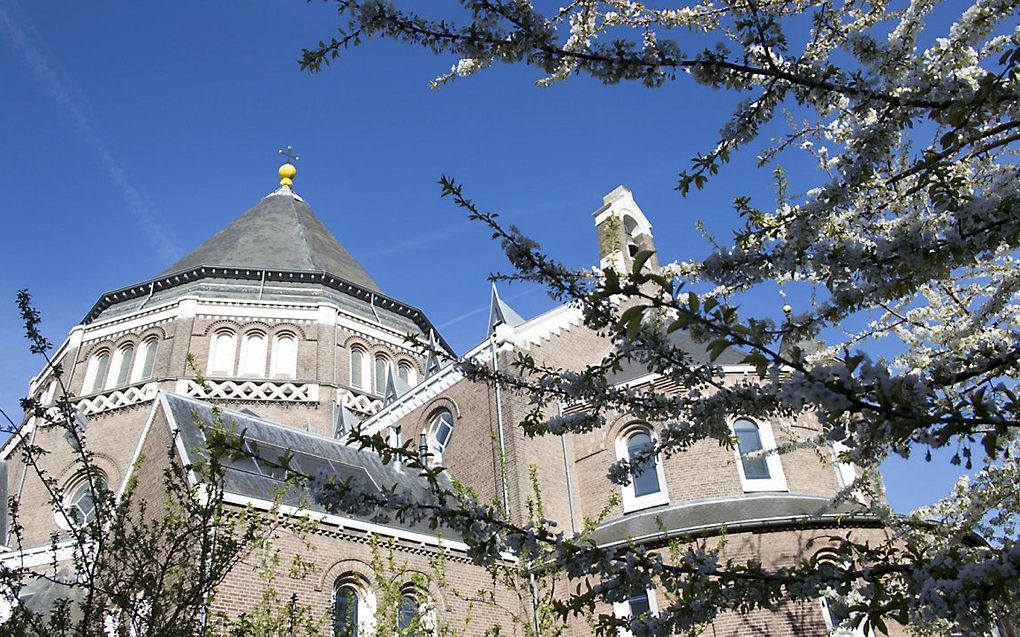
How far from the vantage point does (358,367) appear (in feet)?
95.6

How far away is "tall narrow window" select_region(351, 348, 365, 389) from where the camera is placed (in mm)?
28656

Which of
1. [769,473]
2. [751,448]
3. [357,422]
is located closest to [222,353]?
[357,422]

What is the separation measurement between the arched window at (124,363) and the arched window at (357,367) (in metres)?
8.19

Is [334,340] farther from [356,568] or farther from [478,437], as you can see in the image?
[356,568]

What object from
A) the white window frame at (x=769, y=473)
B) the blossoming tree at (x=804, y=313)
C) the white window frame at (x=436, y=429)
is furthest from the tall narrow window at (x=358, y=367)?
the blossoming tree at (x=804, y=313)

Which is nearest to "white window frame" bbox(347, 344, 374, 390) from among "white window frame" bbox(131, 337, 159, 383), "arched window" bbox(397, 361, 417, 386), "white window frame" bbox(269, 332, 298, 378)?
"arched window" bbox(397, 361, 417, 386)

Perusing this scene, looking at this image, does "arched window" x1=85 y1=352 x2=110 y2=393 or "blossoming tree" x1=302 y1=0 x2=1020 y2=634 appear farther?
"arched window" x1=85 y1=352 x2=110 y2=393

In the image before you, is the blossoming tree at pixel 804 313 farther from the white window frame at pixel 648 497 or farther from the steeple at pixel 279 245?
the steeple at pixel 279 245

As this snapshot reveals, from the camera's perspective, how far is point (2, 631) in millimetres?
6430

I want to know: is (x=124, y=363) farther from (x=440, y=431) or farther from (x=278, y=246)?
(x=440, y=431)

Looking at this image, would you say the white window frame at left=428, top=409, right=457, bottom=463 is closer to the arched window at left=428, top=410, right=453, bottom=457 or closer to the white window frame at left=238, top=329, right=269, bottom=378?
the arched window at left=428, top=410, right=453, bottom=457

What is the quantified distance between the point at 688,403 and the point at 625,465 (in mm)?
609

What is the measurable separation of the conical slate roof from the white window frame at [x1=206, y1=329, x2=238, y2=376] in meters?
3.31

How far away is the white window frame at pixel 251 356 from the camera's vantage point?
27516 millimetres
